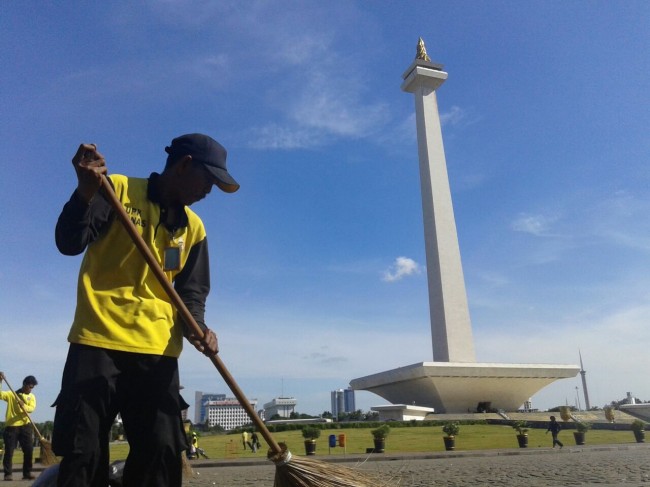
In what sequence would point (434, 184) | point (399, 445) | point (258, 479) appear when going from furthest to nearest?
point (434, 184)
point (399, 445)
point (258, 479)

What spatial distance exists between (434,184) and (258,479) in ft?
121

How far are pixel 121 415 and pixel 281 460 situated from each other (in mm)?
918

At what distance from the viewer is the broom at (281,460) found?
7.92 ft

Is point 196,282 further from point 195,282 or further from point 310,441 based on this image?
point 310,441

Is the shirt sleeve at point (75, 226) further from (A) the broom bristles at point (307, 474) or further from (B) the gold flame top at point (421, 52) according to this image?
(B) the gold flame top at point (421, 52)

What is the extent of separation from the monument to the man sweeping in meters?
36.9

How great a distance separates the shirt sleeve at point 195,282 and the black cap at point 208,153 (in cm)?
39

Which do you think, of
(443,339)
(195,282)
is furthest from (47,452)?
(443,339)

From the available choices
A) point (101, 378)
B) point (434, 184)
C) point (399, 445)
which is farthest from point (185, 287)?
point (434, 184)

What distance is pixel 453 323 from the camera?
41.1 metres

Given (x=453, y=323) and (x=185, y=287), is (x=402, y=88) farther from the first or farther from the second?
(x=185, y=287)

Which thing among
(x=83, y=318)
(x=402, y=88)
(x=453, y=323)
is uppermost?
(x=402, y=88)

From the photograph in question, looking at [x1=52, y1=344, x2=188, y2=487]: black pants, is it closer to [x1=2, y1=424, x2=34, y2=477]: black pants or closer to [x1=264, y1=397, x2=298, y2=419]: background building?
[x1=2, y1=424, x2=34, y2=477]: black pants

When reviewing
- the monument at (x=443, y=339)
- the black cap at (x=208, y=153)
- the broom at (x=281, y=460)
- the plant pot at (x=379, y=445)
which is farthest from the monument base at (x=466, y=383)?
the black cap at (x=208, y=153)
